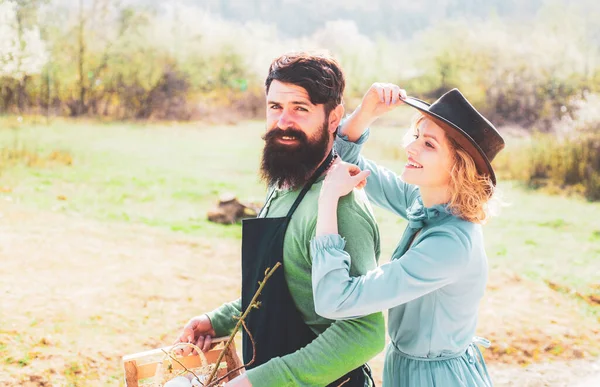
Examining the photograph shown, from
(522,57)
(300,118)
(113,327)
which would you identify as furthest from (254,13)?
(300,118)

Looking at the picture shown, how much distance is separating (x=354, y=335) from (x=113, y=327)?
299 cm

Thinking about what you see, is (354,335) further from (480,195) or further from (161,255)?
(161,255)

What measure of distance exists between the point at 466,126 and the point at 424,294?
0.49 metres

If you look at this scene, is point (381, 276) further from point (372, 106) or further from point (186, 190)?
point (186, 190)

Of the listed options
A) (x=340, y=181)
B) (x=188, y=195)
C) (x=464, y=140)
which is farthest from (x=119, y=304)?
(x=464, y=140)

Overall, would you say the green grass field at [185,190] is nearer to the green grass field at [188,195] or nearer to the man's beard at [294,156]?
the green grass field at [188,195]

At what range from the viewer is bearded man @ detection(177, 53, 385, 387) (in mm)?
1575

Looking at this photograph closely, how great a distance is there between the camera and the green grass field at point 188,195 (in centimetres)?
596

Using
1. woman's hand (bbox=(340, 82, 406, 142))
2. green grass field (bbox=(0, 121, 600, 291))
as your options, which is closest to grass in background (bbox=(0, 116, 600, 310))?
green grass field (bbox=(0, 121, 600, 291))

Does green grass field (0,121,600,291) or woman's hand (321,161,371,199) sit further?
green grass field (0,121,600,291)

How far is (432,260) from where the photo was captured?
1568 millimetres

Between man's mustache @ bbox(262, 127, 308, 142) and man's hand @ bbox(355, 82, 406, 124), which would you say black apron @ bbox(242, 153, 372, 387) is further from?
man's hand @ bbox(355, 82, 406, 124)

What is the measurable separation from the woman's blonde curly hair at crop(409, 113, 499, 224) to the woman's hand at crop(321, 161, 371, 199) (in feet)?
0.91

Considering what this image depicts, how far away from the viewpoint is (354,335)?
5.18 feet
